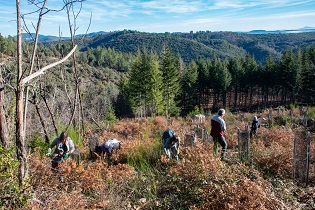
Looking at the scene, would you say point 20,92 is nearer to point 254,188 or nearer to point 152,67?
point 254,188

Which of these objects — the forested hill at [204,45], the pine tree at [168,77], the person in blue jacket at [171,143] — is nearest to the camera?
the person in blue jacket at [171,143]

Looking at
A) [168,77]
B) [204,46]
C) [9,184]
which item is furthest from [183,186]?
[204,46]

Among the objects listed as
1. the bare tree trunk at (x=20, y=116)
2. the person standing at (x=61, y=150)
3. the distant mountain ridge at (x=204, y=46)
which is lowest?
the person standing at (x=61, y=150)

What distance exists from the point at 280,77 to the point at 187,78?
16909mm

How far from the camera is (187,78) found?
4850cm

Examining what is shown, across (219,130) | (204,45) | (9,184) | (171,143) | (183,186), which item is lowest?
(183,186)

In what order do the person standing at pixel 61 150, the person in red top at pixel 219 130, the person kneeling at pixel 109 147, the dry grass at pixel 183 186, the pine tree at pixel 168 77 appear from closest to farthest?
1. the dry grass at pixel 183 186
2. the person standing at pixel 61 150
3. the person in red top at pixel 219 130
4. the person kneeling at pixel 109 147
5. the pine tree at pixel 168 77

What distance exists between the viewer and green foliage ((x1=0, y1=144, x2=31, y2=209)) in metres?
3.26

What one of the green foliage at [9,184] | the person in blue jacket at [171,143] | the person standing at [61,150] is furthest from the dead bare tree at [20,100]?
the person in blue jacket at [171,143]

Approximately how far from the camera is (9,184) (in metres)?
3.29

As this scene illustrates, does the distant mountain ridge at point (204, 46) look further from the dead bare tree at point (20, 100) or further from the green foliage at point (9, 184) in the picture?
the green foliage at point (9, 184)

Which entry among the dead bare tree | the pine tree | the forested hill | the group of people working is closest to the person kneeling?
the group of people working

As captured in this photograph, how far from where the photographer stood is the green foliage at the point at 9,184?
128 inches

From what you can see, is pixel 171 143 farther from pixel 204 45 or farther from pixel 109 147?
pixel 204 45
